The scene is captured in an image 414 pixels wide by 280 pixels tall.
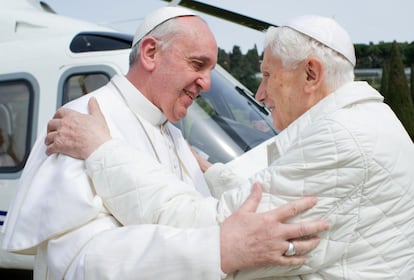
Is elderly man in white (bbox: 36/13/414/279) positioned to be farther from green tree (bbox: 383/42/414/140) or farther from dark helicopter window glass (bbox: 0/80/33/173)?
green tree (bbox: 383/42/414/140)

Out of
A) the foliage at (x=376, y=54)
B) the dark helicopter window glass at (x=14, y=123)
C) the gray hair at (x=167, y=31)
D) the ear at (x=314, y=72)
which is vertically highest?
the ear at (x=314, y=72)

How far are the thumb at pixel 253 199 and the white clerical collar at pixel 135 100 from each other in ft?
2.81

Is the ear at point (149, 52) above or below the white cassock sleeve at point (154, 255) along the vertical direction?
above

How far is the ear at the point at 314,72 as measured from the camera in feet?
5.52

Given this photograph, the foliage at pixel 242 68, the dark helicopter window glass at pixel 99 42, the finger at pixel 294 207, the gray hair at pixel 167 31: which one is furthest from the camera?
the foliage at pixel 242 68

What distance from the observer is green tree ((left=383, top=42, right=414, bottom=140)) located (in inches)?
1244

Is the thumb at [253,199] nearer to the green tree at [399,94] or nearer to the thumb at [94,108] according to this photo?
the thumb at [94,108]

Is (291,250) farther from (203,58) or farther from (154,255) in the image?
(203,58)

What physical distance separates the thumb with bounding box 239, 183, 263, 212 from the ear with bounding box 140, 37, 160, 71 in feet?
2.82

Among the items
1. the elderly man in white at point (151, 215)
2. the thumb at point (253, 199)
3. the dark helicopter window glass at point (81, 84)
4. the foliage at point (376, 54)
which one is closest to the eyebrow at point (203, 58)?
the elderly man in white at point (151, 215)

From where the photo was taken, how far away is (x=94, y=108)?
195 cm

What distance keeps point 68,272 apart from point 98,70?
117 inches

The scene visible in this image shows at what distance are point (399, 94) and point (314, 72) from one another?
3366 cm

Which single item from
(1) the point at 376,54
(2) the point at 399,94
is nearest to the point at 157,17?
(2) the point at 399,94
